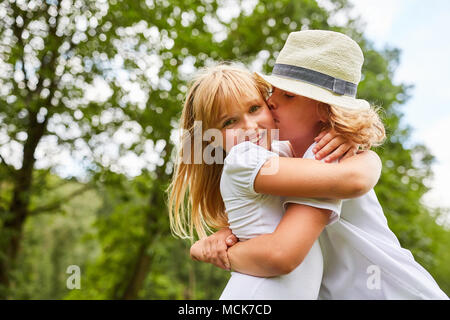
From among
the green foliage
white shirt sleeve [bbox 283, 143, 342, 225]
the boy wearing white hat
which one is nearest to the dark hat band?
the boy wearing white hat

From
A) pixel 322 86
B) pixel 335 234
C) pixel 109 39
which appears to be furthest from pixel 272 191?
pixel 109 39

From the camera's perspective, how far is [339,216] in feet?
5.15

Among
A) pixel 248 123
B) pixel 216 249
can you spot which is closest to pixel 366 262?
pixel 216 249

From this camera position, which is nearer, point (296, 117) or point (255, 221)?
point (255, 221)

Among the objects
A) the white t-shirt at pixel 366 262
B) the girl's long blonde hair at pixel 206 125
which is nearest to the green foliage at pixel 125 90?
the girl's long blonde hair at pixel 206 125

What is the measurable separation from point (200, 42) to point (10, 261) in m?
5.53

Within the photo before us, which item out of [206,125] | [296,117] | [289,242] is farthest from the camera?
[206,125]

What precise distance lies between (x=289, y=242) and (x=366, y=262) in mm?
396

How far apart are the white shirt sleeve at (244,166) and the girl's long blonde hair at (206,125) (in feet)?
1.12

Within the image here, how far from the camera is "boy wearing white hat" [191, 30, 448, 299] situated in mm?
1541

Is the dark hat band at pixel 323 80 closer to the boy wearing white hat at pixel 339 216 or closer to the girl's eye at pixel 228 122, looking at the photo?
the boy wearing white hat at pixel 339 216

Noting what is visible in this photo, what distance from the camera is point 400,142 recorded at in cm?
1029

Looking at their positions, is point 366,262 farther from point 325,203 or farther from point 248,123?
point 248,123

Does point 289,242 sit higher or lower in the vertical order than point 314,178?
lower
